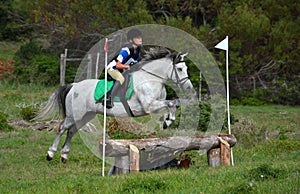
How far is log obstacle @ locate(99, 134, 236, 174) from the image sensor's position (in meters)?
8.79

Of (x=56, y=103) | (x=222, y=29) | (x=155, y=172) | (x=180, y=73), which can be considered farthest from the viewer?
(x=222, y=29)

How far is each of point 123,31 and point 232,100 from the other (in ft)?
Answer: 19.5

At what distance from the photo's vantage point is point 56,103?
12047 millimetres

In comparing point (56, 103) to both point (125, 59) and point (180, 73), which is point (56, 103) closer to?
point (125, 59)

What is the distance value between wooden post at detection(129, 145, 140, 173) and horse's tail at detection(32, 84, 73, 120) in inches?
139

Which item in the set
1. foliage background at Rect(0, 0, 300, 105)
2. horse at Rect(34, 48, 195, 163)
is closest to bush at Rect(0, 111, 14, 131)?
horse at Rect(34, 48, 195, 163)

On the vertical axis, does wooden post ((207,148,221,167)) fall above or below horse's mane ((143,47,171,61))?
below

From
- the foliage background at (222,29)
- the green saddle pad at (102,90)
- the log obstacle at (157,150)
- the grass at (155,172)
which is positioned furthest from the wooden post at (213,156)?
the foliage background at (222,29)

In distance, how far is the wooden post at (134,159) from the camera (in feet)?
28.8

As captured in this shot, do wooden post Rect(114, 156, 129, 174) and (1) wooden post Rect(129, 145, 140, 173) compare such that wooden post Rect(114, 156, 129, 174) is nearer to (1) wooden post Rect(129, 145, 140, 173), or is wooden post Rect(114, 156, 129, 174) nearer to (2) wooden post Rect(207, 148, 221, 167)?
(1) wooden post Rect(129, 145, 140, 173)

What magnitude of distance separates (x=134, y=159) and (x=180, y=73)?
215cm

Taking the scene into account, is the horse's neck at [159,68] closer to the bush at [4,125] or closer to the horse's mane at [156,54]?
the horse's mane at [156,54]

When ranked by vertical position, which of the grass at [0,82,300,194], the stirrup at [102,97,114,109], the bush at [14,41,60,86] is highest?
the bush at [14,41,60,86]

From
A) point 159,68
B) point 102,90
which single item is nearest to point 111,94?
point 102,90
